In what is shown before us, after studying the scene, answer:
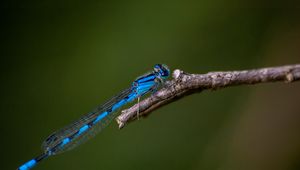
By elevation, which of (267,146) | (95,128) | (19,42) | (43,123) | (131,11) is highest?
(19,42)

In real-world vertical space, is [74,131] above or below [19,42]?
below

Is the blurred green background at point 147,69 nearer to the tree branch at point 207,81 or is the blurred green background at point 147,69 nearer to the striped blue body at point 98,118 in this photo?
the striped blue body at point 98,118

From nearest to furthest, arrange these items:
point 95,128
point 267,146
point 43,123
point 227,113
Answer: point 95,128 < point 267,146 < point 227,113 < point 43,123

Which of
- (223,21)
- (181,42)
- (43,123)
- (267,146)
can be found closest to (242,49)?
(223,21)

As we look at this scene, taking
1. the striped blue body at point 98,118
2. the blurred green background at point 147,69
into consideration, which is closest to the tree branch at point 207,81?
the striped blue body at point 98,118

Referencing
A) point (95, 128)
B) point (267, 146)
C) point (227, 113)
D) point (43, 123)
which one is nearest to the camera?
point (95, 128)

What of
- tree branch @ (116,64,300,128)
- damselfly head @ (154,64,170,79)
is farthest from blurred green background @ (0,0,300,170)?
tree branch @ (116,64,300,128)

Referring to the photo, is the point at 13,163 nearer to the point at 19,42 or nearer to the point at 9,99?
the point at 9,99

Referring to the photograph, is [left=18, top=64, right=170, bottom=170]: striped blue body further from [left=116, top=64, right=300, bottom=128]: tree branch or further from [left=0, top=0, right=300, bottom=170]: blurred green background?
[left=0, top=0, right=300, bottom=170]: blurred green background
